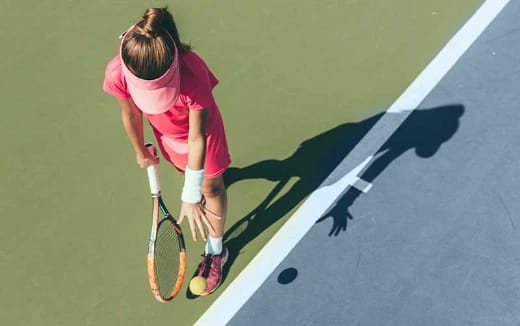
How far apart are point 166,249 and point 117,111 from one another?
1.57m

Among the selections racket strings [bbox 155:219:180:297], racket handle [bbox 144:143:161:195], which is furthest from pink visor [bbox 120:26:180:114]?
racket strings [bbox 155:219:180:297]

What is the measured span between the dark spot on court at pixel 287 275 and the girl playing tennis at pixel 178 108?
46 cm

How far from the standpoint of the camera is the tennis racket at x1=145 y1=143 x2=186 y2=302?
430cm

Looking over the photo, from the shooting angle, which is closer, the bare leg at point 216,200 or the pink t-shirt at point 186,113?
the pink t-shirt at point 186,113

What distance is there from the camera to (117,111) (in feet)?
18.1

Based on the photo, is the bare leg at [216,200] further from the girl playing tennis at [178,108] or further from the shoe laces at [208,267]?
the shoe laces at [208,267]

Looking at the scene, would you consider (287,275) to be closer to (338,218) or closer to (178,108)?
(338,218)

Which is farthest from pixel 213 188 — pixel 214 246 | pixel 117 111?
pixel 117 111

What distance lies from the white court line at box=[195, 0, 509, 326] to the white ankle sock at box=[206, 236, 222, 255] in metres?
0.27

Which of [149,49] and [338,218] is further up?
[149,49]

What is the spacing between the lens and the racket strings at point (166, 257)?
447 cm

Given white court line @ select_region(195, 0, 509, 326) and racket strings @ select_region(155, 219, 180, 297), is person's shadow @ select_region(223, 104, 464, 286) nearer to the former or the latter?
white court line @ select_region(195, 0, 509, 326)

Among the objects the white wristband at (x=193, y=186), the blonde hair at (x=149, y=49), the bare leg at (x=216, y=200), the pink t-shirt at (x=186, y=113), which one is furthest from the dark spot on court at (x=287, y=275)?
the blonde hair at (x=149, y=49)

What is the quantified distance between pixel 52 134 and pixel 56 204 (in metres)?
0.69
